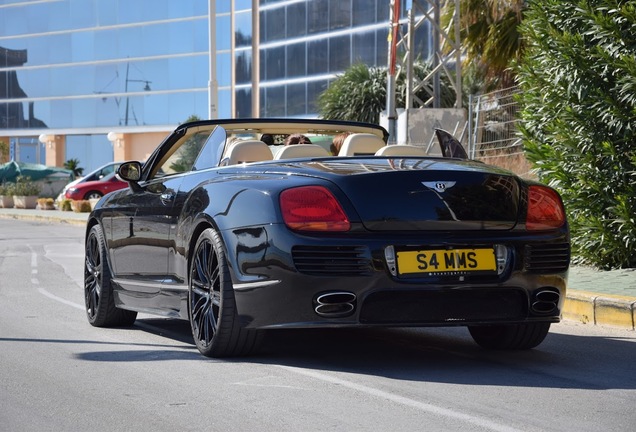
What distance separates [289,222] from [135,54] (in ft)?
215

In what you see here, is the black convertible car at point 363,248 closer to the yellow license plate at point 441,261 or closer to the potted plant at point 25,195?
the yellow license plate at point 441,261

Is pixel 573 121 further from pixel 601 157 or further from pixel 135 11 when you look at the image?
pixel 135 11

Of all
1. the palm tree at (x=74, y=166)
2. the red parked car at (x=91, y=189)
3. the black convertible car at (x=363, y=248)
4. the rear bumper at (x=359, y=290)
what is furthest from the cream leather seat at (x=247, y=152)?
the palm tree at (x=74, y=166)

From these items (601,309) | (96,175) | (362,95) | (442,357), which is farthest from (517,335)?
(96,175)

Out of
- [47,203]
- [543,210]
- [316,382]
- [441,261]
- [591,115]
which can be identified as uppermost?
[591,115]

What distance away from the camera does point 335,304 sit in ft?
19.6

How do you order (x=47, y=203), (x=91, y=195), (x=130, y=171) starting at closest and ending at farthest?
(x=130, y=171) → (x=91, y=195) → (x=47, y=203)

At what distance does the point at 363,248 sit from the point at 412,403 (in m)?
0.97

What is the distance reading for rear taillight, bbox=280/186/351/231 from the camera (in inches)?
236

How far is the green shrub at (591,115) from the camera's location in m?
10.3

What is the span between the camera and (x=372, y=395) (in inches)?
214

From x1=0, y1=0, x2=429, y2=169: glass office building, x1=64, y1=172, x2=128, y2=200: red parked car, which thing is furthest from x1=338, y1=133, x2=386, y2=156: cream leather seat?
x1=0, y1=0, x2=429, y2=169: glass office building

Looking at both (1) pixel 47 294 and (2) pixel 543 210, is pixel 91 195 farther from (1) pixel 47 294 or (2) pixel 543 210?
(2) pixel 543 210

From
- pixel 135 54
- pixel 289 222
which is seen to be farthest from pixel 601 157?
pixel 135 54
